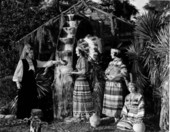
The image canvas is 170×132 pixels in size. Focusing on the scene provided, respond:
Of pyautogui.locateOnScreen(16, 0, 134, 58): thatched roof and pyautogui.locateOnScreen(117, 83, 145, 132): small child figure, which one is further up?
pyautogui.locateOnScreen(16, 0, 134, 58): thatched roof

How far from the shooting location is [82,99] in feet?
24.5

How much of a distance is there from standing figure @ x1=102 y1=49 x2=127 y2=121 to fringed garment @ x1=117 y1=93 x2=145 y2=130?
1.46 ft

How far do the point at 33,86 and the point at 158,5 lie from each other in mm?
10835

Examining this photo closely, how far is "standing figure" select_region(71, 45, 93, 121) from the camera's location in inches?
293

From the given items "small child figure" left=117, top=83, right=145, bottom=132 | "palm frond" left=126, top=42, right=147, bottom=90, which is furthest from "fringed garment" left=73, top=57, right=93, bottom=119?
"palm frond" left=126, top=42, right=147, bottom=90

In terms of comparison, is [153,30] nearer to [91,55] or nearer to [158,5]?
[91,55]

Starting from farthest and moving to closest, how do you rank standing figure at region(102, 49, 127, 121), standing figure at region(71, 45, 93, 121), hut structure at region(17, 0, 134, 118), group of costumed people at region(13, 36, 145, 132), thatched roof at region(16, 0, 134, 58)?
1. thatched roof at region(16, 0, 134, 58)
2. hut structure at region(17, 0, 134, 118)
3. standing figure at region(71, 45, 93, 121)
4. standing figure at region(102, 49, 127, 121)
5. group of costumed people at region(13, 36, 145, 132)

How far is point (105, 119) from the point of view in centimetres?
743

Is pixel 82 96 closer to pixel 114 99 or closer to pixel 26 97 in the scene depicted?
pixel 114 99

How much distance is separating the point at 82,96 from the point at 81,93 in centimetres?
8

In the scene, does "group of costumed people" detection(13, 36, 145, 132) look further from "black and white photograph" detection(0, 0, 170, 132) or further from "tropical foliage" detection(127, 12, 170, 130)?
"tropical foliage" detection(127, 12, 170, 130)

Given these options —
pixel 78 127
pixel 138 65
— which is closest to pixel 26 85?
pixel 78 127

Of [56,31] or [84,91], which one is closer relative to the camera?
[84,91]

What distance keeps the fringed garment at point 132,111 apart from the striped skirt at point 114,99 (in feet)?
1.40
